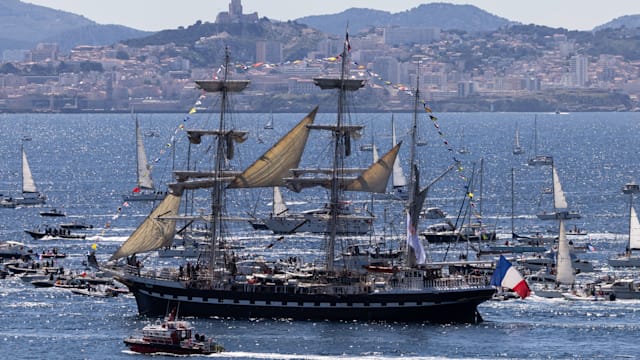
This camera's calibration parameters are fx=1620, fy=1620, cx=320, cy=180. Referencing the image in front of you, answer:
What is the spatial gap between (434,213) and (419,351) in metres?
65.2

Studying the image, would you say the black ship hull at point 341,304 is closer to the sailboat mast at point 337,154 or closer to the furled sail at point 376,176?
the sailboat mast at point 337,154

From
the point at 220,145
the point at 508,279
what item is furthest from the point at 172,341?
the point at 508,279

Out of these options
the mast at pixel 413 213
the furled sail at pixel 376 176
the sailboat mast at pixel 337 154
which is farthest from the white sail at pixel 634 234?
the sailboat mast at pixel 337 154

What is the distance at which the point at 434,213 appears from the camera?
140 metres

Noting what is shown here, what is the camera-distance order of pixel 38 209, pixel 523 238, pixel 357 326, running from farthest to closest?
1. pixel 38 209
2. pixel 523 238
3. pixel 357 326

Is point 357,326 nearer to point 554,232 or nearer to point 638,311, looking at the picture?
point 638,311

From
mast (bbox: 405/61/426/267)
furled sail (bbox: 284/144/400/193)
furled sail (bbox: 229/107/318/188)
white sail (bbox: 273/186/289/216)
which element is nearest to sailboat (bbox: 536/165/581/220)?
white sail (bbox: 273/186/289/216)

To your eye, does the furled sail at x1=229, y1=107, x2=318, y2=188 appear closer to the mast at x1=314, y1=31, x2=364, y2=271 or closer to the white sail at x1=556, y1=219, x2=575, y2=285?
the mast at x1=314, y1=31, x2=364, y2=271

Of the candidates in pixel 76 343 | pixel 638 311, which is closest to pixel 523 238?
pixel 638 311

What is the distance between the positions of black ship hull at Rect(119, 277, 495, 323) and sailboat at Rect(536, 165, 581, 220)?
46.1 meters

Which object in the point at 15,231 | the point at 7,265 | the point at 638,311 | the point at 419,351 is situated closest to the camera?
the point at 419,351

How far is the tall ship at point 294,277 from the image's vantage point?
83.7 meters

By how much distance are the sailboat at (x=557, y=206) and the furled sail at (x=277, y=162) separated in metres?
44.1

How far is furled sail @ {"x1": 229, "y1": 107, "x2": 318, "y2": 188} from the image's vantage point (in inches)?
3469
